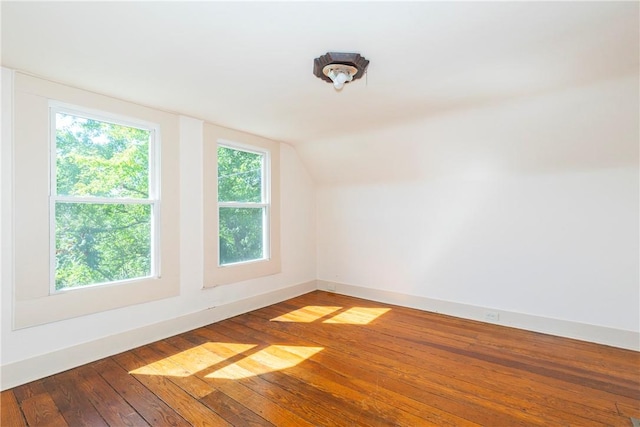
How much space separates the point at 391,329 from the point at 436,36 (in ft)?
8.97

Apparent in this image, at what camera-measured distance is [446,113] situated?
3.05 metres

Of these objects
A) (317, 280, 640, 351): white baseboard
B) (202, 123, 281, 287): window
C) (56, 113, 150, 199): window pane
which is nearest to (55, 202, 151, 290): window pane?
(56, 113, 150, 199): window pane

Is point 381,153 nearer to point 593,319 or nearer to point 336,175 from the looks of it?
point 336,175

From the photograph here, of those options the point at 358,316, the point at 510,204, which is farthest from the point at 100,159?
the point at 510,204

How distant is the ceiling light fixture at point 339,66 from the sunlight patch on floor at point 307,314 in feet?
8.52

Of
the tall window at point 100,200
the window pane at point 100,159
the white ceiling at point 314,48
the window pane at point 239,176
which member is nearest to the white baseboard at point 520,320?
the window pane at point 239,176

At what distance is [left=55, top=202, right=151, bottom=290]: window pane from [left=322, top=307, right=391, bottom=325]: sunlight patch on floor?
213 cm

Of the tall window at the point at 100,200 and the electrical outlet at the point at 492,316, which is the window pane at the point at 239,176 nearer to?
the tall window at the point at 100,200

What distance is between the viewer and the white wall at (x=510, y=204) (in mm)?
2740

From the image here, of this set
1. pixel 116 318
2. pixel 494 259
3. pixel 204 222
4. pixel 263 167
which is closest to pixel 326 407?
pixel 116 318

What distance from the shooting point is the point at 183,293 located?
3.25m

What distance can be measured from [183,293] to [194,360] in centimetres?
87

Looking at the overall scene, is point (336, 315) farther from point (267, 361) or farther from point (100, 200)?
point (100, 200)

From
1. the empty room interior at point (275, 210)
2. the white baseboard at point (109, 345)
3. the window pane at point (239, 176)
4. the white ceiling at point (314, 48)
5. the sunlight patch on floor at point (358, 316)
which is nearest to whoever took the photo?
the white ceiling at point (314, 48)
